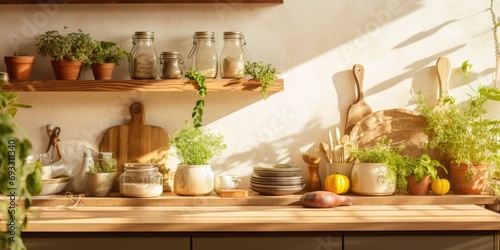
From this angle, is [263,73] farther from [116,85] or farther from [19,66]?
[19,66]

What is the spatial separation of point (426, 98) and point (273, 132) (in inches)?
33.4

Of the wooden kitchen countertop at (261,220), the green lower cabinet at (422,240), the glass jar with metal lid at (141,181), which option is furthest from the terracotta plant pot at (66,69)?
the green lower cabinet at (422,240)

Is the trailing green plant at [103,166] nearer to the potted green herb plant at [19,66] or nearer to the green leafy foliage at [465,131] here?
the potted green herb plant at [19,66]

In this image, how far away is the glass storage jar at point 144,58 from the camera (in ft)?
11.4

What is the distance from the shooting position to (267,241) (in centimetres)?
294

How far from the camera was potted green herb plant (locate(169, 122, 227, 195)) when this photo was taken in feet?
11.2

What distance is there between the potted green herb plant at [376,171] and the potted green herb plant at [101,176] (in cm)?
123

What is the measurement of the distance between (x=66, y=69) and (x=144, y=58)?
397mm

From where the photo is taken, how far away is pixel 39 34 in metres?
3.62

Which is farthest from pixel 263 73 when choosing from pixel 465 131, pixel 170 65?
pixel 465 131

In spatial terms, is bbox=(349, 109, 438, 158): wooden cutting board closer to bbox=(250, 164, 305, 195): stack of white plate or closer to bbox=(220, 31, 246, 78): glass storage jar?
bbox=(250, 164, 305, 195): stack of white plate

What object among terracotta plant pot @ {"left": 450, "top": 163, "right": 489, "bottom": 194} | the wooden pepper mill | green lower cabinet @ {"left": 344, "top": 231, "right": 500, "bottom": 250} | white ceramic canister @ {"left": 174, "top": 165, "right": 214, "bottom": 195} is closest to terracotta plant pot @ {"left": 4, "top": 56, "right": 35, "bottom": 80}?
white ceramic canister @ {"left": 174, "top": 165, "right": 214, "bottom": 195}

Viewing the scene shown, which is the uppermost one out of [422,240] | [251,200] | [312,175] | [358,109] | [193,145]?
[358,109]

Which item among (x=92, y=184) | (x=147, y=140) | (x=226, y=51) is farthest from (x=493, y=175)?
(x=92, y=184)
